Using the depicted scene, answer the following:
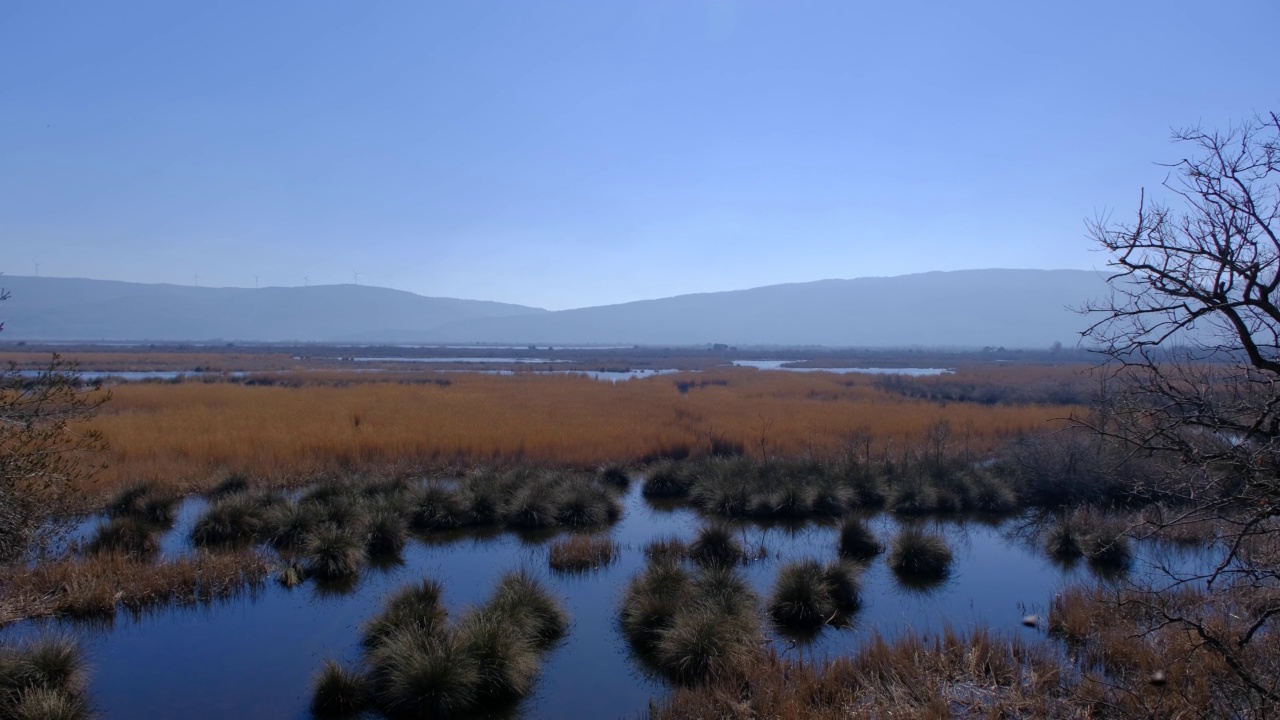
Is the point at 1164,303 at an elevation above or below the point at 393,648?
above

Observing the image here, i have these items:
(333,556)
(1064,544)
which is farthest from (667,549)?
(1064,544)

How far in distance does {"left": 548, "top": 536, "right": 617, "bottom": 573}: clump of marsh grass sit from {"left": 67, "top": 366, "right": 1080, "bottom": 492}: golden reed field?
7551 mm

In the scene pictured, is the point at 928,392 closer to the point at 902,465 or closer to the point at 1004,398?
the point at 1004,398

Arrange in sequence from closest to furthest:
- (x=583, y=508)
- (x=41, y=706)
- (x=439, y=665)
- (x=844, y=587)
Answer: (x=41, y=706)
(x=439, y=665)
(x=844, y=587)
(x=583, y=508)

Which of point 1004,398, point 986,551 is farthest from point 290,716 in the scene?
point 1004,398

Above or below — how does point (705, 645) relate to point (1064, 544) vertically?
above

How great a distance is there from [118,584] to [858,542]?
12632 mm

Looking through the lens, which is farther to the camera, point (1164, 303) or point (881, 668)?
point (881, 668)

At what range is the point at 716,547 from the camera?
1391 cm

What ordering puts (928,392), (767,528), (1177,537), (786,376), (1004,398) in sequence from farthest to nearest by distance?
(786,376), (928,392), (1004,398), (767,528), (1177,537)

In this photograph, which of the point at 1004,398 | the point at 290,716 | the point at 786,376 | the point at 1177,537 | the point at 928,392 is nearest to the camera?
the point at 290,716

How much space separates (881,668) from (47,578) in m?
12.0

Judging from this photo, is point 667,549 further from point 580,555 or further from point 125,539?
point 125,539

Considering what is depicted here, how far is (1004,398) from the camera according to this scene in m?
40.8
